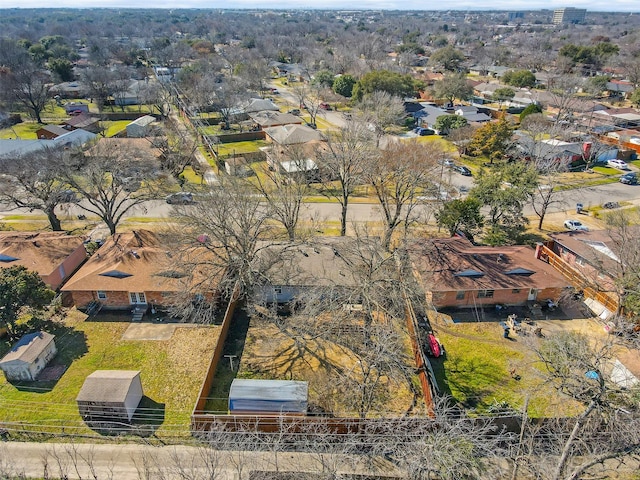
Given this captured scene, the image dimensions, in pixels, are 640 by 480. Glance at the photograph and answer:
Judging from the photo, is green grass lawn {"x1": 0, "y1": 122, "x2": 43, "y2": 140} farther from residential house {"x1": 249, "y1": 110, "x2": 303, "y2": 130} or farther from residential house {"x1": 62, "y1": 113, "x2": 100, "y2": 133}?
residential house {"x1": 249, "y1": 110, "x2": 303, "y2": 130}

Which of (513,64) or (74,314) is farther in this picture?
(513,64)

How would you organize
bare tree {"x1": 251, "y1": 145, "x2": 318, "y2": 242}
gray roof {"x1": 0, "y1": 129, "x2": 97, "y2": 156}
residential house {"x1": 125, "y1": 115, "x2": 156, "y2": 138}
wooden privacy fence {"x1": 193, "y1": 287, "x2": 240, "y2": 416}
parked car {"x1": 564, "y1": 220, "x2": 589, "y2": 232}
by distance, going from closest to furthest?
wooden privacy fence {"x1": 193, "y1": 287, "x2": 240, "y2": 416} → bare tree {"x1": 251, "y1": 145, "x2": 318, "y2": 242} → parked car {"x1": 564, "y1": 220, "x2": 589, "y2": 232} → gray roof {"x1": 0, "y1": 129, "x2": 97, "y2": 156} → residential house {"x1": 125, "y1": 115, "x2": 156, "y2": 138}

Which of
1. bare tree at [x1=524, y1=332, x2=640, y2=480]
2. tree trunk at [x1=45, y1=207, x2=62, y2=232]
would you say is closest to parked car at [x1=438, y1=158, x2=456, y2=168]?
bare tree at [x1=524, y1=332, x2=640, y2=480]

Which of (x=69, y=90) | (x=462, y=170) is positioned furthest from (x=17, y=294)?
(x=69, y=90)

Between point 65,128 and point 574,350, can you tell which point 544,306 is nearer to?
point 574,350

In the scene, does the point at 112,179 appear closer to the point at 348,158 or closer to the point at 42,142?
the point at 348,158

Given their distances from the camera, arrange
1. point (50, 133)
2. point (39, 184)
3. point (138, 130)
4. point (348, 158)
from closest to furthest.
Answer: point (348, 158), point (39, 184), point (50, 133), point (138, 130)

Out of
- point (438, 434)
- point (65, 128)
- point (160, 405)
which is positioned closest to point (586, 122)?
point (438, 434)
